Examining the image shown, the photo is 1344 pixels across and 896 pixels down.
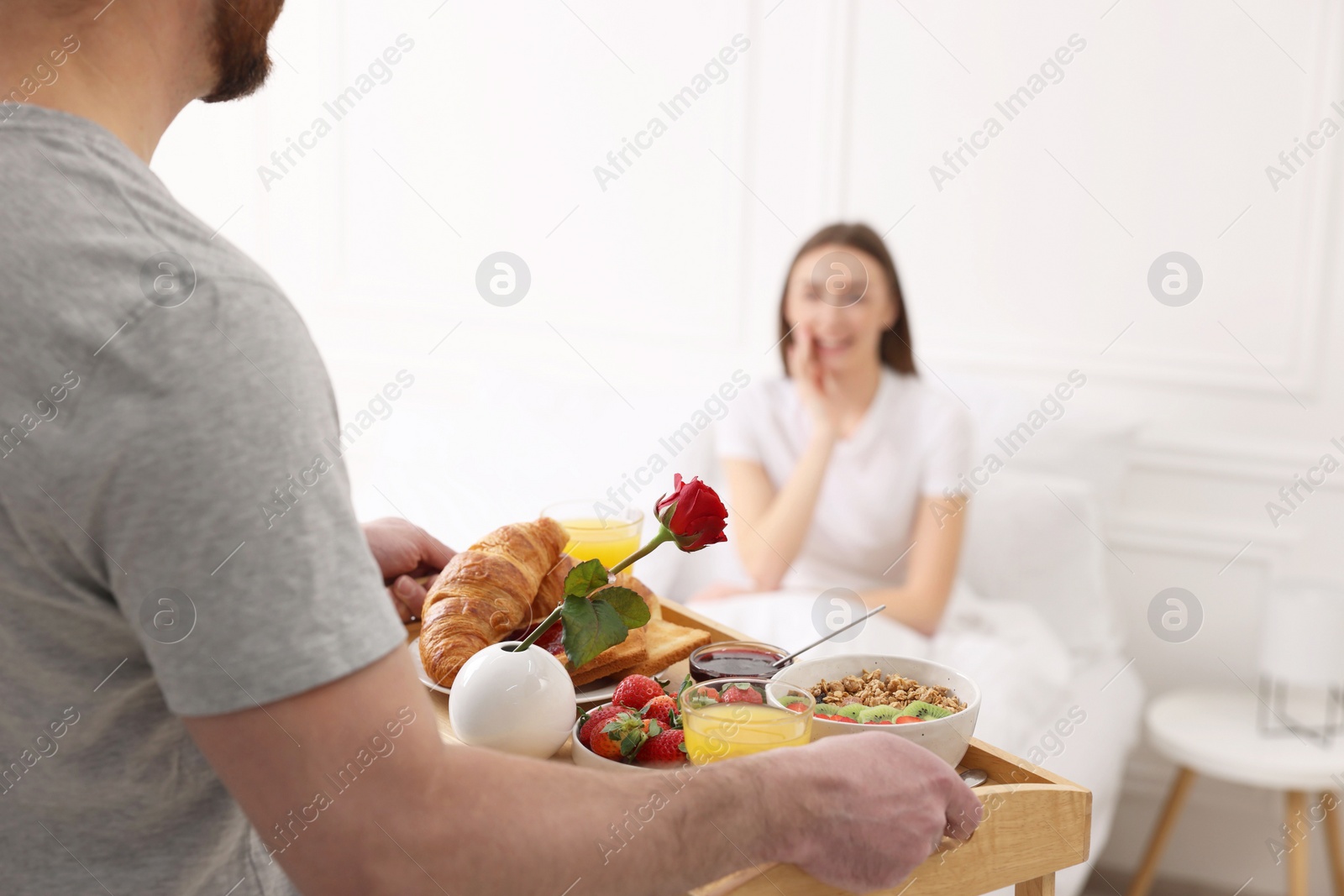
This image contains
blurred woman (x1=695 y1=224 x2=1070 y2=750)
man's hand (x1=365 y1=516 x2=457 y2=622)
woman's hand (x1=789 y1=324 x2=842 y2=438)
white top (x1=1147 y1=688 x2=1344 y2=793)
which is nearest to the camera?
man's hand (x1=365 y1=516 x2=457 y2=622)

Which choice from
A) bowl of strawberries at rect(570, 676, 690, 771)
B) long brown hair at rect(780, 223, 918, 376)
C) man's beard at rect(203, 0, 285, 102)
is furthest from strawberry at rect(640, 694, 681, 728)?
long brown hair at rect(780, 223, 918, 376)

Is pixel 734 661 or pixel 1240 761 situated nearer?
pixel 734 661

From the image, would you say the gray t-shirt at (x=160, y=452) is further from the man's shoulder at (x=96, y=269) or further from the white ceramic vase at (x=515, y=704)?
the white ceramic vase at (x=515, y=704)

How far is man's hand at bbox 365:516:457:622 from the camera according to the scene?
43.2 inches

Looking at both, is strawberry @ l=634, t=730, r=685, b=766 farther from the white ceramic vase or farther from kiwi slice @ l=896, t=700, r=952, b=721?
kiwi slice @ l=896, t=700, r=952, b=721

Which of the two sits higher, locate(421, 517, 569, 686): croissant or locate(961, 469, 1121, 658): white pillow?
locate(421, 517, 569, 686): croissant

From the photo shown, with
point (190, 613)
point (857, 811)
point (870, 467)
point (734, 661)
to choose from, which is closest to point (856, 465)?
point (870, 467)

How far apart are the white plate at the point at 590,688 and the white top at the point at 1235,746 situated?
1.47 m

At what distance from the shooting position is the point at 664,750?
788mm

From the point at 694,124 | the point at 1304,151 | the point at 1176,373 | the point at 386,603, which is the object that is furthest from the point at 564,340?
the point at 386,603

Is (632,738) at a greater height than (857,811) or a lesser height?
greater

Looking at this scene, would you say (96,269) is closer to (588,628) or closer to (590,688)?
(588,628)

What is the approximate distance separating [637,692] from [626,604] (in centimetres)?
7

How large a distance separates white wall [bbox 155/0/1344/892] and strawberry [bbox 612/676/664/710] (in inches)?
53.6
